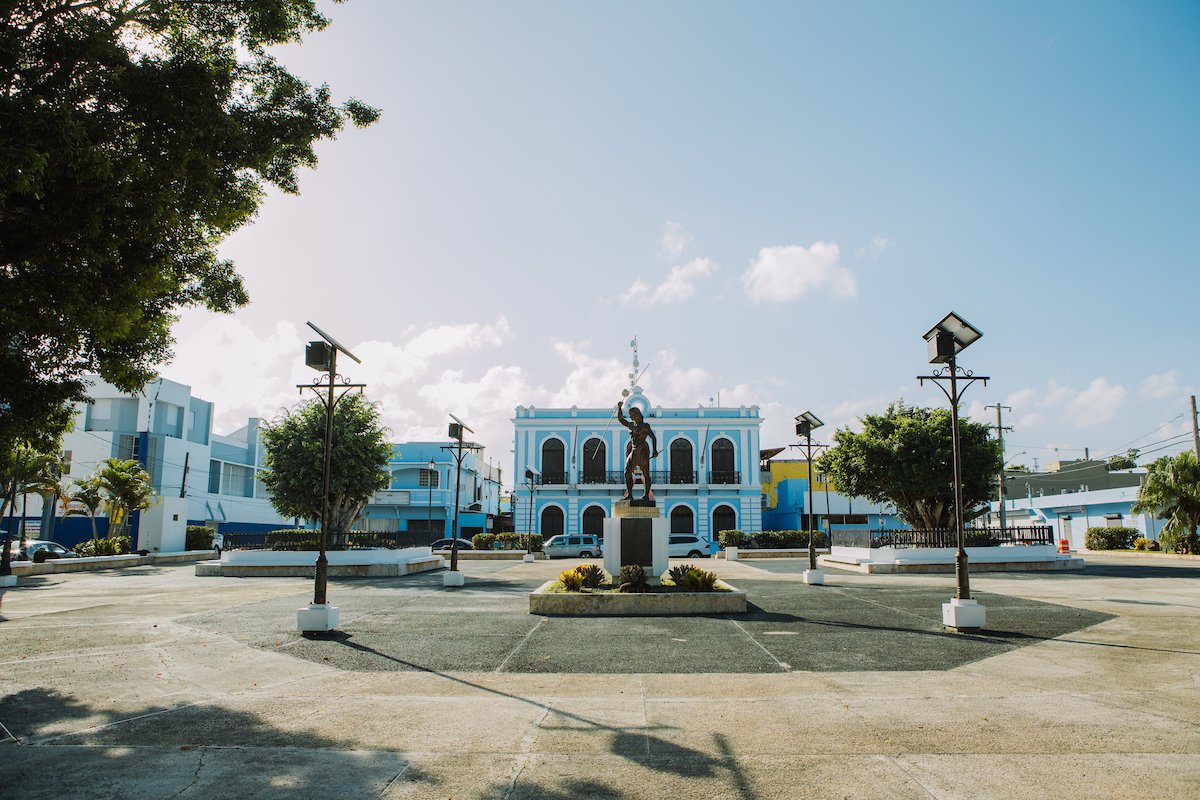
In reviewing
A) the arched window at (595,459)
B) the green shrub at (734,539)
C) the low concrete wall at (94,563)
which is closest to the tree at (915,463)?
the green shrub at (734,539)

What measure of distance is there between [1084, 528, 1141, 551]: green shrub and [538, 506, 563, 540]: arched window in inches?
1207

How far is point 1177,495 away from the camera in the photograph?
31.0 meters

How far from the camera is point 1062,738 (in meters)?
5.57

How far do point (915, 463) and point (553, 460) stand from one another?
26574 millimetres

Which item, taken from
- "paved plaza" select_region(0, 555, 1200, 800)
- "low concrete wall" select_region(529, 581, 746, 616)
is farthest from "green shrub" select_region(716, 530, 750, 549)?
"low concrete wall" select_region(529, 581, 746, 616)

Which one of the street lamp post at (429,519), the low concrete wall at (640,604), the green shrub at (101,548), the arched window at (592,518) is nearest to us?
the low concrete wall at (640,604)

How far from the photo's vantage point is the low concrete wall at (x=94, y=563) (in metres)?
26.6

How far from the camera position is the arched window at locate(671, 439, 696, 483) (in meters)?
48.2

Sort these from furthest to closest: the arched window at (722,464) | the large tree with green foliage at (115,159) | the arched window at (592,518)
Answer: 1. the arched window at (722,464)
2. the arched window at (592,518)
3. the large tree with green foliage at (115,159)

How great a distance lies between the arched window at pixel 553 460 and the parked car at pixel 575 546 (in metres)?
8.74

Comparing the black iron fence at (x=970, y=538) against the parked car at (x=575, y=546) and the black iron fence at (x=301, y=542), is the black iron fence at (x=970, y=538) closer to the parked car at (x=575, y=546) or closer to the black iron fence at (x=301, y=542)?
the parked car at (x=575, y=546)

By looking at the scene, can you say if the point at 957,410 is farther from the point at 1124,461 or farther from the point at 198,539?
the point at 1124,461

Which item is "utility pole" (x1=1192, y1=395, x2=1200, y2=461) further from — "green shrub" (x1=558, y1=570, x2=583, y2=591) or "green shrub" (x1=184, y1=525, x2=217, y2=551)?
"green shrub" (x1=184, y1=525, x2=217, y2=551)

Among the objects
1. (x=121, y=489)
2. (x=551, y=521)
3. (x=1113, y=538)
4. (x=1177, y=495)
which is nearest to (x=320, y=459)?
(x=121, y=489)
